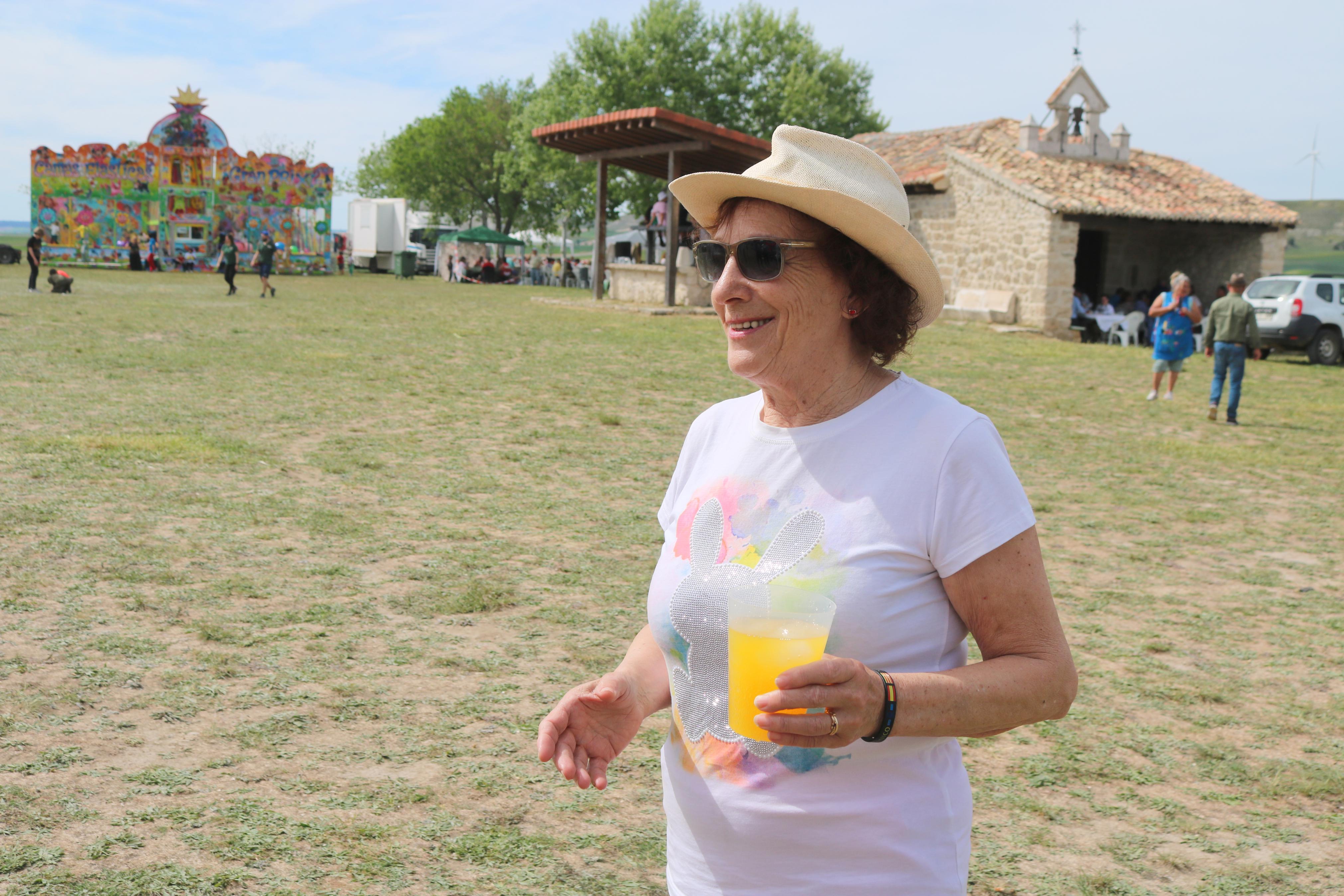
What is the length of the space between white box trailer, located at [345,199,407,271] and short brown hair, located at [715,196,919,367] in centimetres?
4941

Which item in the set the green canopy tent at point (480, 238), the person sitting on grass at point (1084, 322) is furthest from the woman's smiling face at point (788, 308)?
the green canopy tent at point (480, 238)

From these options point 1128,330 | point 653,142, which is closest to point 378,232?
point 653,142

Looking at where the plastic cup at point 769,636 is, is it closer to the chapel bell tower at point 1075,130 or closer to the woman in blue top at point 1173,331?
the woman in blue top at point 1173,331

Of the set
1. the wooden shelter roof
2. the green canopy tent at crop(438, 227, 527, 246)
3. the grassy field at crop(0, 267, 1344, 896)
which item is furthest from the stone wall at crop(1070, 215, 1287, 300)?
the green canopy tent at crop(438, 227, 527, 246)

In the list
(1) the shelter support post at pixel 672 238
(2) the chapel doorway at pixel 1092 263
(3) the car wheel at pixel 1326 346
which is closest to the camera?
(3) the car wheel at pixel 1326 346

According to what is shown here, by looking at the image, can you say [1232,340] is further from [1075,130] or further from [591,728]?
[1075,130]

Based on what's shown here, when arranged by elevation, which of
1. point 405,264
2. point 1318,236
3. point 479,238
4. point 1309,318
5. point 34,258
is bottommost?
point 1309,318

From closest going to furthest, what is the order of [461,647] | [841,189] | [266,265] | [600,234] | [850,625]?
[850,625]
[841,189]
[461,647]
[266,265]
[600,234]

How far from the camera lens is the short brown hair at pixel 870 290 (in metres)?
1.88

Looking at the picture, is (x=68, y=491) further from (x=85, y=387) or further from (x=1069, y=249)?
(x=1069, y=249)

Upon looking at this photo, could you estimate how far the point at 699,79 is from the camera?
155 ft

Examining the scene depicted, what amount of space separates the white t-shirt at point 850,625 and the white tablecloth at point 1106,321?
82.4ft

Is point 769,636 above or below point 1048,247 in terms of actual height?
below

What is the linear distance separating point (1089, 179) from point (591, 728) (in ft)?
90.6
